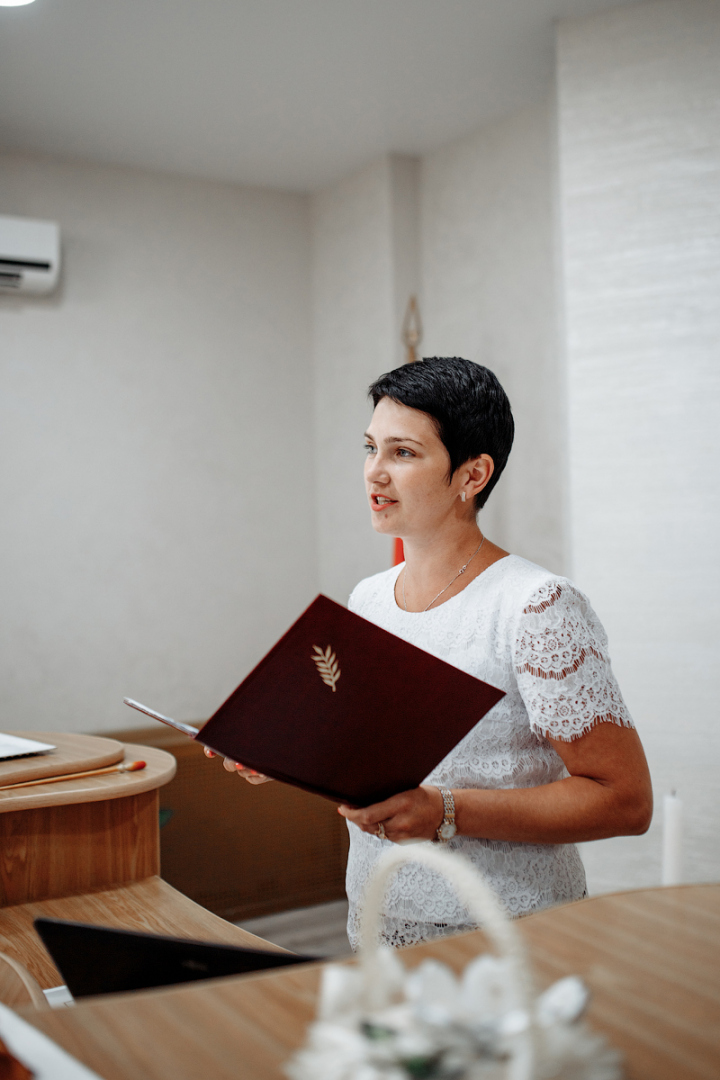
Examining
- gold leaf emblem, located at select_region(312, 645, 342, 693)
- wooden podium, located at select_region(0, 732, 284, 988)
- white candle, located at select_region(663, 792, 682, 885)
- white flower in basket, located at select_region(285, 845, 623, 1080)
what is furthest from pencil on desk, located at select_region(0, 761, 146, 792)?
white flower in basket, located at select_region(285, 845, 623, 1080)

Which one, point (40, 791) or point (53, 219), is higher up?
point (53, 219)

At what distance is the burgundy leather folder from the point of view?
1060mm

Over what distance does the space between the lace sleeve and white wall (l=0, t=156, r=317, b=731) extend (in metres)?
2.95

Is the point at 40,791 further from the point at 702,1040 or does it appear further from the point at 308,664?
the point at 702,1040

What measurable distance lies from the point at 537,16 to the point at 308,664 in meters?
2.59

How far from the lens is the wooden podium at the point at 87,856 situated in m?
1.55

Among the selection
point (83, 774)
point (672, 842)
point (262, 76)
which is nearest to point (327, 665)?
point (83, 774)

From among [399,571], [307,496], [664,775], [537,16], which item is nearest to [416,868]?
[399,571]

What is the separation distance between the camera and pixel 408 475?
4.69 ft

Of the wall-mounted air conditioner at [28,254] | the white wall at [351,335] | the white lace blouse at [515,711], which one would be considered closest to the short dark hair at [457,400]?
the white lace blouse at [515,711]

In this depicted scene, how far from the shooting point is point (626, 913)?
0.77m

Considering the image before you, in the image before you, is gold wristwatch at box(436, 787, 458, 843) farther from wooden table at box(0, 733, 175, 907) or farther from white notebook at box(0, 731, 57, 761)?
white notebook at box(0, 731, 57, 761)

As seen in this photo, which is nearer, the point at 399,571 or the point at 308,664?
the point at 308,664

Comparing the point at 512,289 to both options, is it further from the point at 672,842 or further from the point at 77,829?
the point at 77,829
